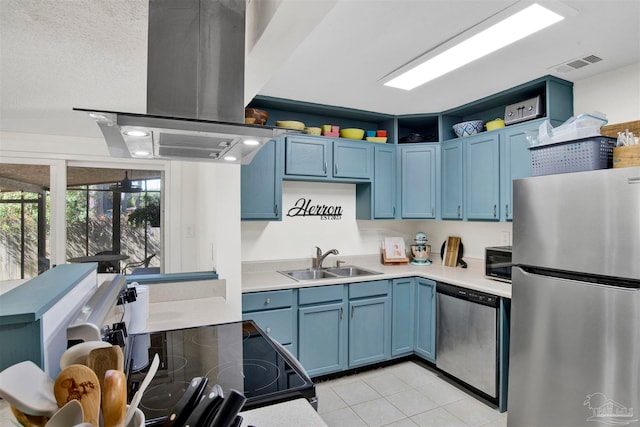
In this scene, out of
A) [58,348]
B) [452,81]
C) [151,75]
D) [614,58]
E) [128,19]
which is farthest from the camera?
[452,81]

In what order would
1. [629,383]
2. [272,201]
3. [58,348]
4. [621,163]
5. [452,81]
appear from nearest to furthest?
[58,348], [629,383], [621,163], [452,81], [272,201]

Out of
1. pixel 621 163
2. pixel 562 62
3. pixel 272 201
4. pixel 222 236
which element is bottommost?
pixel 222 236

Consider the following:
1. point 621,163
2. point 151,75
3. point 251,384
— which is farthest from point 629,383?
point 151,75

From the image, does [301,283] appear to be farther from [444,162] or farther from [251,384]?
[444,162]

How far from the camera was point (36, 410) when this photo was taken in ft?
1.79

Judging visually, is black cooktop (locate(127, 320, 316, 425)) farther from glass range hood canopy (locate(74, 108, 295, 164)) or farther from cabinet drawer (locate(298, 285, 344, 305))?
cabinet drawer (locate(298, 285, 344, 305))

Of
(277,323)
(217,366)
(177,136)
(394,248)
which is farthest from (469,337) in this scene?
(177,136)

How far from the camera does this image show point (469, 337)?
107 inches

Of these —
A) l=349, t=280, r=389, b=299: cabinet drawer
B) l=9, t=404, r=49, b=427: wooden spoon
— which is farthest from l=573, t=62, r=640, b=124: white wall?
l=9, t=404, r=49, b=427: wooden spoon

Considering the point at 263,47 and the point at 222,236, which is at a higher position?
the point at 263,47

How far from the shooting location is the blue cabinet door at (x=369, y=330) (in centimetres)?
300

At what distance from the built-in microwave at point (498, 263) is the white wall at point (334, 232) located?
44 centimetres

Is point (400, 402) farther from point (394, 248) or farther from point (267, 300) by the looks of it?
point (394, 248)

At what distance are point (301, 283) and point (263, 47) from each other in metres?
1.88
